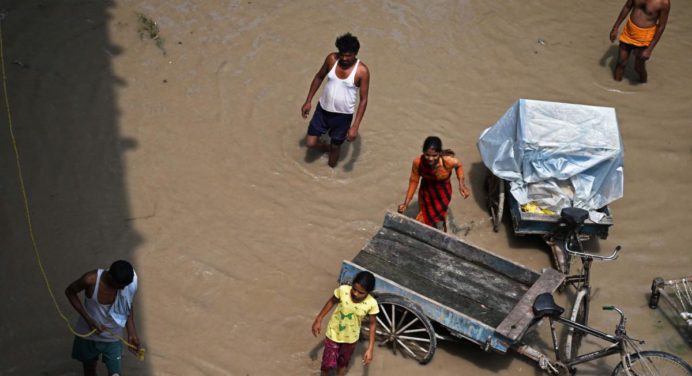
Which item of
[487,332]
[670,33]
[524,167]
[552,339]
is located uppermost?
[670,33]

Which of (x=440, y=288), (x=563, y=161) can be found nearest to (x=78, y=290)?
(x=440, y=288)

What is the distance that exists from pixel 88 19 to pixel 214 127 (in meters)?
2.17

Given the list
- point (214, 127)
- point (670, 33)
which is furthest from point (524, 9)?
point (214, 127)

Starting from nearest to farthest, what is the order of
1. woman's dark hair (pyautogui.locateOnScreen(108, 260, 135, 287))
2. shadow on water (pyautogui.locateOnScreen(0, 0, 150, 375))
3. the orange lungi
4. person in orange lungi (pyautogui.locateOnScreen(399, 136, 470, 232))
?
woman's dark hair (pyautogui.locateOnScreen(108, 260, 135, 287)), shadow on water (pyautogui.locateOnScreen(0, 0, 150, 375)), person in orange lungi (pyautogui.locateOnScreen(399, 136, 470, 232)), the orange lungi

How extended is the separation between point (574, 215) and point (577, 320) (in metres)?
0.85

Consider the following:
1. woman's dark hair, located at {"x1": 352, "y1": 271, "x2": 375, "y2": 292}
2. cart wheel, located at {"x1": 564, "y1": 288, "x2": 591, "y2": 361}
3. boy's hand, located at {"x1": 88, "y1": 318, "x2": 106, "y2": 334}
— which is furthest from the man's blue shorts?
boy's hand, located at {"x1": 88, "y1": 318, "x2": 106, "y2": 334}

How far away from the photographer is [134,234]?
269 inches

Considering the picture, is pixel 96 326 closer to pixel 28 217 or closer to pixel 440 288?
pixel 28 217

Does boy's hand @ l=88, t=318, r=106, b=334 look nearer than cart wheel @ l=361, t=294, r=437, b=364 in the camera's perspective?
Yes

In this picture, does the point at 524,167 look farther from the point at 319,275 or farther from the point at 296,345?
the point at 296,345

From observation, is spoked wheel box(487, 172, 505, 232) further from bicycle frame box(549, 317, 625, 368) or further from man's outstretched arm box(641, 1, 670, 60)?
man's outstretched arm box(641, 1, 670, 60)

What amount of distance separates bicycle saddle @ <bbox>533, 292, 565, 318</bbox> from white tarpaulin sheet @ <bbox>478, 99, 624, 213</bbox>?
1555mm

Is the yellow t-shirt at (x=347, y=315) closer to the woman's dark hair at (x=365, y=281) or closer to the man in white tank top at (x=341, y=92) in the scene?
the woman's dark hair at (x=365, y=281)

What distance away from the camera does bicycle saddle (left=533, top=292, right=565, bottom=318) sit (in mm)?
5680
